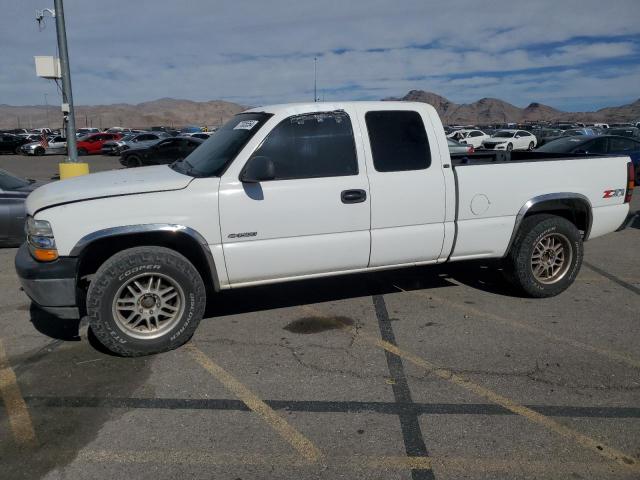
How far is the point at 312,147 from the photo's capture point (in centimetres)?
454

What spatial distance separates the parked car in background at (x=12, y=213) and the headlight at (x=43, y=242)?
4001mm

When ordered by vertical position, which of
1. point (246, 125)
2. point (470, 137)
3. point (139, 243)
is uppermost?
point (246, 125)

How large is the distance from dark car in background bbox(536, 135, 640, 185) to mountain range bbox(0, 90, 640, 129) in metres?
124

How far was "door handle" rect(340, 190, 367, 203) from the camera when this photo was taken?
4.51 m

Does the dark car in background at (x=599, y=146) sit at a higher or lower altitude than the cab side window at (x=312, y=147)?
lower

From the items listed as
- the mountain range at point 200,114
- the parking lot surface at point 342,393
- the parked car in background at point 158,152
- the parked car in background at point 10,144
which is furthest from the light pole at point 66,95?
the mountain range at point 200,114

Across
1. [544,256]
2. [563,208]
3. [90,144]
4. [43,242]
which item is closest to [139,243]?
[43,242]

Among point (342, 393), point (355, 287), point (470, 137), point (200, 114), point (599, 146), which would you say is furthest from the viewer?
point (200, 114)

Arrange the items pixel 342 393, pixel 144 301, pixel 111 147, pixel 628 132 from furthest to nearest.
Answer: pixel 111 147 < pixel 628 132 < pixel 144 301 < pixel 342 393

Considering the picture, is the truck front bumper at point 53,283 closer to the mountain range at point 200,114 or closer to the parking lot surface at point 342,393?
the parking lot surface at point 342,393

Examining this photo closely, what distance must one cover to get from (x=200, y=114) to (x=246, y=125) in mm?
158599

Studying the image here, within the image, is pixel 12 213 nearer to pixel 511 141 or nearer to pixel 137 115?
pixel 511 141

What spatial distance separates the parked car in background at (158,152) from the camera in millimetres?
23125

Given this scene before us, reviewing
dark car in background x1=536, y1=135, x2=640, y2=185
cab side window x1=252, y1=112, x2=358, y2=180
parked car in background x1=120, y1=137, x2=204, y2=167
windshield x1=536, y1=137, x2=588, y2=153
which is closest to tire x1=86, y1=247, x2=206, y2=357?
cab side window x1=252, y1=112, x2=358, y2=180
